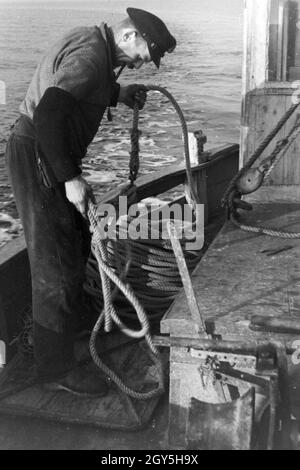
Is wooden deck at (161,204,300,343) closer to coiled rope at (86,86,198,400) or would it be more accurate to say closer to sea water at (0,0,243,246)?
coiled rope at (86,86,198,400)

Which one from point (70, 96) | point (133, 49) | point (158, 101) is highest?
point (133, 49)

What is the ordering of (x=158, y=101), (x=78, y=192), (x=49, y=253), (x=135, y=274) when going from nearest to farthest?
1. (x=78, y=192)
2. (x=49, y=253)
3. (x=135, y=274)
4. (x=158, y=101)

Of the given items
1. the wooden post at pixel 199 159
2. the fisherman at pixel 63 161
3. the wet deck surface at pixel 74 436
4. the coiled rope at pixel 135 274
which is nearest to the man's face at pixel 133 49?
the fisherman at pixel 63 161

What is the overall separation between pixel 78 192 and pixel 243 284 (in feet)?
3.52

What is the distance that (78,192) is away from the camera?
2996 millimetres

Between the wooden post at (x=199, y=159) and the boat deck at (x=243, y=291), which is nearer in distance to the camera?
the boat deck at (x=243, y=291)

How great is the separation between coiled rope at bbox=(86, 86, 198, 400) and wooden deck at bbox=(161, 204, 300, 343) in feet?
0.92

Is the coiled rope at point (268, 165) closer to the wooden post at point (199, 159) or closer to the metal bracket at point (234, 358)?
the metal bracket at point (234, 358)

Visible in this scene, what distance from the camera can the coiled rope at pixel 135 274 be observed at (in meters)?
3.04

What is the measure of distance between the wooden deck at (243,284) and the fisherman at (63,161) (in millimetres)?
709

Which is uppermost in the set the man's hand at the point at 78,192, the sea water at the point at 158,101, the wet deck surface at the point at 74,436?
the man's hand at the point at 78,192

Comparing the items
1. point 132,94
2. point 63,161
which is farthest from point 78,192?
point 132,94

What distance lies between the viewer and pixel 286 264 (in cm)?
357

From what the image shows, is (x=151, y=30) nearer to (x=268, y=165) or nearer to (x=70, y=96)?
(x=70, y=96)
